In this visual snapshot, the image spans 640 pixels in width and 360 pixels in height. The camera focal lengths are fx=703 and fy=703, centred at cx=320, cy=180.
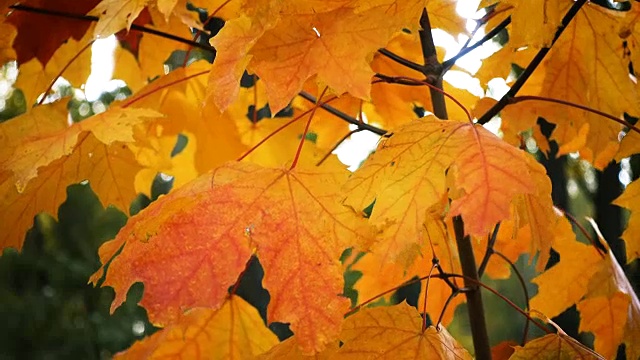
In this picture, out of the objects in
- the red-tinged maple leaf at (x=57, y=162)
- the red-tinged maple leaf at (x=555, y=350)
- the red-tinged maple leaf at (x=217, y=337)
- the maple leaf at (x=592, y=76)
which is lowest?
the red-tinged maple leaf at (x=217, y=337)

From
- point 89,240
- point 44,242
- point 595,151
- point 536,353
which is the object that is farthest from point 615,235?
point 44,242

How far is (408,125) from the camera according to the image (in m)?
0.83

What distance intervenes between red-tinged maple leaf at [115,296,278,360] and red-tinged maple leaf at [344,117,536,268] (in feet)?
1.62

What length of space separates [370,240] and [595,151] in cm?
52

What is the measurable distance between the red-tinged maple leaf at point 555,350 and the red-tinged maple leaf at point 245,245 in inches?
12.0

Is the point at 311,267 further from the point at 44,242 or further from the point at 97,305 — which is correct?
the point at 44,242

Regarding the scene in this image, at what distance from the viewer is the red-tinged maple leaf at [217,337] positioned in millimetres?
1190

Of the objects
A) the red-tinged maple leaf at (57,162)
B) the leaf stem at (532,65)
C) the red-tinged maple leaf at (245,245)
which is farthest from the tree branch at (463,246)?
the red-tinged maple leaf at (57,162)

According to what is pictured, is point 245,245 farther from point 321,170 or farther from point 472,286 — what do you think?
point 472,286

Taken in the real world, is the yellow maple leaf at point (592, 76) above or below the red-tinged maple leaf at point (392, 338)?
above

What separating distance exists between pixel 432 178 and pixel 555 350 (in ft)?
1.14

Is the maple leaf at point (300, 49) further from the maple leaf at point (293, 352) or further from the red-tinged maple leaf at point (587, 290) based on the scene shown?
the red-tinged maple leaf at point (587, 290)

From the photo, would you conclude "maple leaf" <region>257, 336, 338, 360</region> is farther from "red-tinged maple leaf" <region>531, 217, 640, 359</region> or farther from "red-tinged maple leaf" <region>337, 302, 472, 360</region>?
"red-tinged maple leaf" <region>531, 217, 640, 359</region>

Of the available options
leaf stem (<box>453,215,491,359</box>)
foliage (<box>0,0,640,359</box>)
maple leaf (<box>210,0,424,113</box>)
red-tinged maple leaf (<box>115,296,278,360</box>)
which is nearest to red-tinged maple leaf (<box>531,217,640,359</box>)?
foliage (<box>0,0,640,359</box>)
